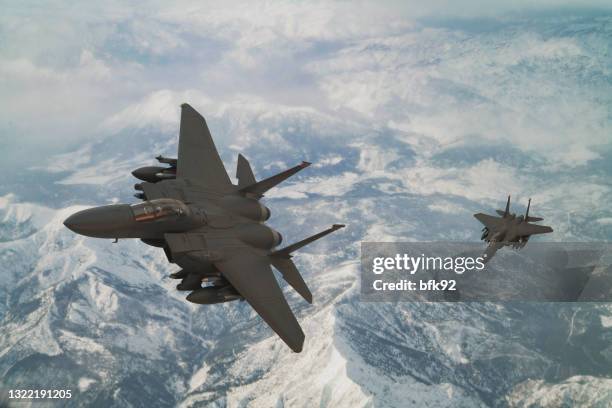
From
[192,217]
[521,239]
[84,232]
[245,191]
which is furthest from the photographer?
[521,239]

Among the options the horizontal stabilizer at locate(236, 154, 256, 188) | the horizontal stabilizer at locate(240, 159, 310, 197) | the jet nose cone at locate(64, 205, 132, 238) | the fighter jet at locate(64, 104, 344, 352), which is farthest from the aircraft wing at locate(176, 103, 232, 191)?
the jet nose cone at locate(64, 205, 132, 238)

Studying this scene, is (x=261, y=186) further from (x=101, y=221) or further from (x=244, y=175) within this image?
(x=101, y=221)

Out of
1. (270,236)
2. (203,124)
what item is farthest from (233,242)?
(203,124)

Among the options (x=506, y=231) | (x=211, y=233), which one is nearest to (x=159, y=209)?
(x=211, y=233)

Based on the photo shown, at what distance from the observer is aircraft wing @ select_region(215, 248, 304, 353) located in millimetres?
31906

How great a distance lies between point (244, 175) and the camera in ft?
143

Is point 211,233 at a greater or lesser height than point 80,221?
lesser

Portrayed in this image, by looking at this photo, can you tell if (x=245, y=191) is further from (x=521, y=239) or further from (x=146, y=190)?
(x=521, y=239)

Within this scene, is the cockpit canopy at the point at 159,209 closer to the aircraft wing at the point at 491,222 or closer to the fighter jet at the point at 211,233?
the fighter jet at the point at 211,233

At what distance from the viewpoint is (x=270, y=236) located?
38281 millimetres

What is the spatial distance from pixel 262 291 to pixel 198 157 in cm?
1436

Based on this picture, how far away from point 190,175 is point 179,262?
10.0m

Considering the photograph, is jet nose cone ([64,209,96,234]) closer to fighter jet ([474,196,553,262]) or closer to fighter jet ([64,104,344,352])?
fighter jet ([64,104,344,352])

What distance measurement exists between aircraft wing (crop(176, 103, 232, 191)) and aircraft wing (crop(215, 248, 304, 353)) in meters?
8.00
